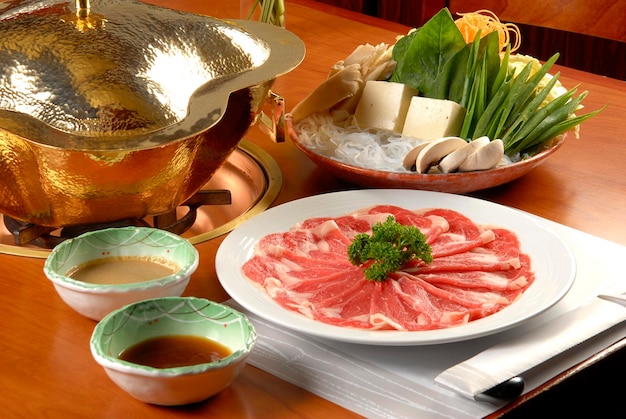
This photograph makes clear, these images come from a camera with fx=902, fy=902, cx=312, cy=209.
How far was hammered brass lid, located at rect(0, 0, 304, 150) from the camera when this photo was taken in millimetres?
1142

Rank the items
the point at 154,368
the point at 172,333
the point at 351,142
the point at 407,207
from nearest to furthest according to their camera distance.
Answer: the point at 154,368 → the point at 172,333 → the point at 407,207 → the point at 351,142

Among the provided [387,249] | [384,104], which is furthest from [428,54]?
[387,249]

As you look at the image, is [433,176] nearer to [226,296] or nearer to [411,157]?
[411,157]

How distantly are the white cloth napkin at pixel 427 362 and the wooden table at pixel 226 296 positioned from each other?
2cm

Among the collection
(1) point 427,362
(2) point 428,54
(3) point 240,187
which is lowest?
(3) point 240,187

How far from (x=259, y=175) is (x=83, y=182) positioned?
1.52 ft

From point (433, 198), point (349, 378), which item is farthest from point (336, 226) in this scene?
point (349, 378)

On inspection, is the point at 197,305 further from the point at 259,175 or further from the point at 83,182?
the point at 259,175

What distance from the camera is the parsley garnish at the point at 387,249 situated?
1.10m

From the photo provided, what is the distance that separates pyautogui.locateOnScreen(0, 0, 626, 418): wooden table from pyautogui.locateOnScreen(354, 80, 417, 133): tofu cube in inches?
5.2

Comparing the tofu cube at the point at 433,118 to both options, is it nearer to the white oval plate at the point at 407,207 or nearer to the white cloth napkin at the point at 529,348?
the white oval plate at the point at 407,207

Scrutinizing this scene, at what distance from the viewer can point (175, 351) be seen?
3.19 feet

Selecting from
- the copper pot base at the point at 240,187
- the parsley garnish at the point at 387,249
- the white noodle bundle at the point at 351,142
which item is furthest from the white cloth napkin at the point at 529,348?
the copper pot base at the point at 240,187

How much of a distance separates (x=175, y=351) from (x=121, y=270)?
0.63ft
